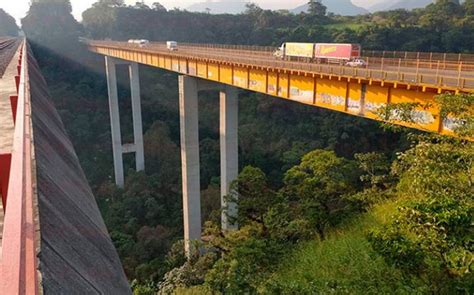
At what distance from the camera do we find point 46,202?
3398mm

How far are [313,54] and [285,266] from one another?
15030mm

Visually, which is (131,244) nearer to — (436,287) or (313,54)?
(313,54)

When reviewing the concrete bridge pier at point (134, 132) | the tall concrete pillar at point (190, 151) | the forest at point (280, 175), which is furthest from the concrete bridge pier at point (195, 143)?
the concrete bridge pier at point (134, 132)

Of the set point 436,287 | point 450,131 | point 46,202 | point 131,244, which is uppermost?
point 46,202

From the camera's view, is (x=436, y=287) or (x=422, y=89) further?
(x=422, y=89)

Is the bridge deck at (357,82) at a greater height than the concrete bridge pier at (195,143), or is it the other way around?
the bridge deck at (357,82)

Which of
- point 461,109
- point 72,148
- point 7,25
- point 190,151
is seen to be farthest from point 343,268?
point 7,25

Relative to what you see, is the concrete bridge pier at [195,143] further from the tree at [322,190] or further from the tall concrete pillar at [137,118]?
the tall concrete pillar at [137,118]

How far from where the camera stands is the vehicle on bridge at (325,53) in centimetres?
2240

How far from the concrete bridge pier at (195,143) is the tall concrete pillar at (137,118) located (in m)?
18.7

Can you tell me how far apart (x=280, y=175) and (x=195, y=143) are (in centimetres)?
1779

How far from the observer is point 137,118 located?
46.2m

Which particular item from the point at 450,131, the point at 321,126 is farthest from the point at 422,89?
the point at 321,126

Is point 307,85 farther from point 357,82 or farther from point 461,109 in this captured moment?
point 461,109
